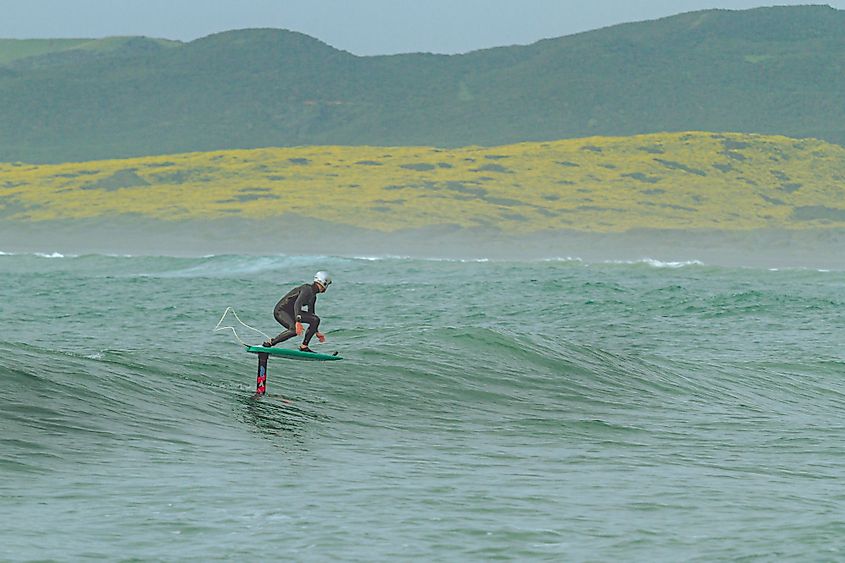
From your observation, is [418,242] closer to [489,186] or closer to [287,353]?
[489,186]

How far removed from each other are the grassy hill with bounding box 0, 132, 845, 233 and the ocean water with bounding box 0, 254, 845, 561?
108 m

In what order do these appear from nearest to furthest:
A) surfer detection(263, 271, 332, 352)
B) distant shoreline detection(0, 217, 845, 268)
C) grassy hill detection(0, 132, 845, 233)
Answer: surfer detection(263, 271, 332, 352) < distant shoreline detection(0, 217, 845, 268) < grassy hill detection(0, 132, 845, 233)

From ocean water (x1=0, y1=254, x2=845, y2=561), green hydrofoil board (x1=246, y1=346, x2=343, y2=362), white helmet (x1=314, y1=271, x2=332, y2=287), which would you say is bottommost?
ocean water (x1=0, y1=254, x2=845, y2=561)

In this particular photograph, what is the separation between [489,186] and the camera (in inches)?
6471

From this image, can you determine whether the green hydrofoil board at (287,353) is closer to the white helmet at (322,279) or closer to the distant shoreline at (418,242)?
the white helmet at (322,279)

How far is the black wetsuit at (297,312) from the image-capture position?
21203 millimetres

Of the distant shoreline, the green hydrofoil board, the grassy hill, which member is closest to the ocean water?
the green hydrofoil board

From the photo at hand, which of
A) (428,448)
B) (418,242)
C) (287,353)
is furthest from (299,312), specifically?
(418,242)

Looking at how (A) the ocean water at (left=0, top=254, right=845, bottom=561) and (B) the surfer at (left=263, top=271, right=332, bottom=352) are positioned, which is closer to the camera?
(A) the ocean water at (left=0, top=254, right=845, bottom=561)

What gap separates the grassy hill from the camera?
14900cm

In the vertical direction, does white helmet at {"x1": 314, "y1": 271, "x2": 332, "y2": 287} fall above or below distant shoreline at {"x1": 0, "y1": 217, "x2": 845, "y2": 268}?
above

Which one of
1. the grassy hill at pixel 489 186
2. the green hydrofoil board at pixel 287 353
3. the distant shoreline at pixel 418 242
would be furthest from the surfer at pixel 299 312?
the grassy hill at pixel 489 186

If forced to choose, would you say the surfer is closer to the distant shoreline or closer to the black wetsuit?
the black wetsuit

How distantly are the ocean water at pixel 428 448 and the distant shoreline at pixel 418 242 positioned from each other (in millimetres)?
87227
